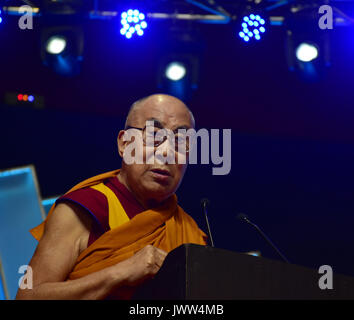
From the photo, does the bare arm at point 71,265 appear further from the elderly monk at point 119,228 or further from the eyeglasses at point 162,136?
the eyeglasses at point 162,136

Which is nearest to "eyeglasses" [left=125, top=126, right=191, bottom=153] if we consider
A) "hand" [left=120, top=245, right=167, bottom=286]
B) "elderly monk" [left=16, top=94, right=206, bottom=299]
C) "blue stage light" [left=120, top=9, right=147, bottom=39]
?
"elderly monk" [left=16, top=94, right=206, bottom=299]

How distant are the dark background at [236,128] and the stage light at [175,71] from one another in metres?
0.47

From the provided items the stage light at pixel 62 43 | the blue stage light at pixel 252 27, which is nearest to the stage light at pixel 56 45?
the stage light at pixel 62 43

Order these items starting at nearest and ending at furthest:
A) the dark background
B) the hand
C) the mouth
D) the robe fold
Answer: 1. the hand
2. the robe fold
3. the mouth
4. the dark background

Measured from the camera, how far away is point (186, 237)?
2.05m

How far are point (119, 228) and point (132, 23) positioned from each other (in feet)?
6.44

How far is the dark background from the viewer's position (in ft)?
14.1

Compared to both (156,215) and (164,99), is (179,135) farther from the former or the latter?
(156,215)

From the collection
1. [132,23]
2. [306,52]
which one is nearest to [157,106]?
[132,23]

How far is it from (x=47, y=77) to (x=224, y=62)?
1384 millimetres

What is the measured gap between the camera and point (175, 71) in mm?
3898

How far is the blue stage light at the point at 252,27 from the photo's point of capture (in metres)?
3.46

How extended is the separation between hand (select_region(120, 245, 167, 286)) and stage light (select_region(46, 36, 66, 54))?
7.67 feet

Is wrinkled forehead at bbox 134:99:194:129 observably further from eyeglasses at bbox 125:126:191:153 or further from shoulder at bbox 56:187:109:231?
shoulder at bbox 56:187:109:231
